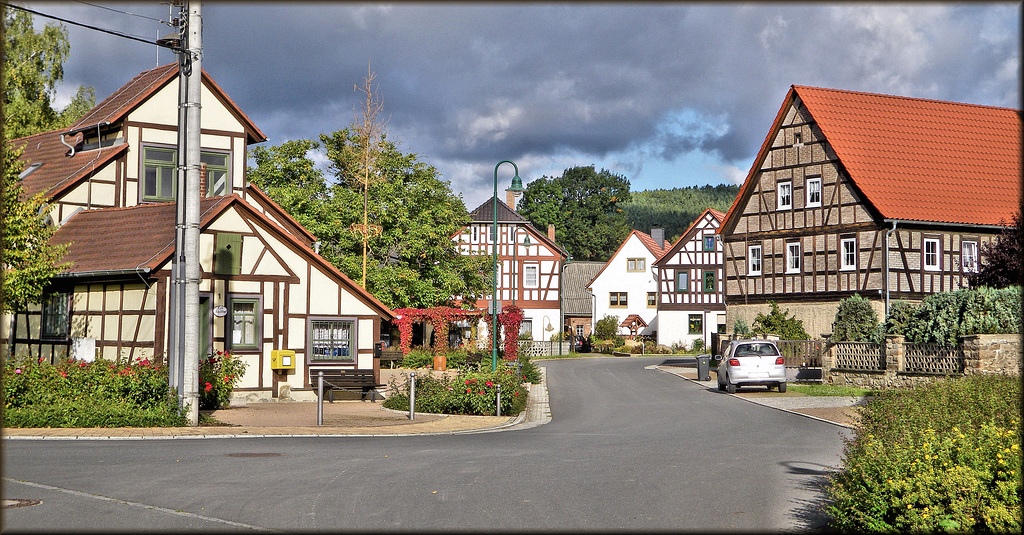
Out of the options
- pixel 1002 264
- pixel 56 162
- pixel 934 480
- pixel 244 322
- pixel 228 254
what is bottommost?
pixel 934 480

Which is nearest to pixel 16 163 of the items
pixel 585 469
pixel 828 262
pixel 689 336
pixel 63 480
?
pixel 63 480

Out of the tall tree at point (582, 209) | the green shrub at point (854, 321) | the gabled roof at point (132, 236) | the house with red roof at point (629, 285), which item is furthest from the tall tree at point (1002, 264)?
the tall tree at point (582, 209)

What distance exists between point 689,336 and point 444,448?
55.3m

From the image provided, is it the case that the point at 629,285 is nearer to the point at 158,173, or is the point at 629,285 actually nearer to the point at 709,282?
the point at 709,282

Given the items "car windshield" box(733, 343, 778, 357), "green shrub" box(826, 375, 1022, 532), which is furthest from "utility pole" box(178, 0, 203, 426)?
"car windshield" box(733, 343, 778, 357)

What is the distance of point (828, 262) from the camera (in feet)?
129

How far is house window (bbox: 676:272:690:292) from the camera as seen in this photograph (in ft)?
224

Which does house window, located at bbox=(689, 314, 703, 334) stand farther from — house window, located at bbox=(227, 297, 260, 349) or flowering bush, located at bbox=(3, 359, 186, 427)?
flowering bush, located at bbox=(3, 359, 186, 427)

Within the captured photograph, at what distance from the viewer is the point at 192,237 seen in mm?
17562

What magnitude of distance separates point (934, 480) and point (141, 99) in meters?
24.8

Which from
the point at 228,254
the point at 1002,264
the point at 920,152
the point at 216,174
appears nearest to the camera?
the point at 228,254

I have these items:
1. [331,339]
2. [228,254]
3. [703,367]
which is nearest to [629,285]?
[703,367]

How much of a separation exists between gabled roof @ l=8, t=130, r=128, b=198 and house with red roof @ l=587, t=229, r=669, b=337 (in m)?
48.3

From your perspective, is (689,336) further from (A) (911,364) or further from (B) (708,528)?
(B) (708,528)
